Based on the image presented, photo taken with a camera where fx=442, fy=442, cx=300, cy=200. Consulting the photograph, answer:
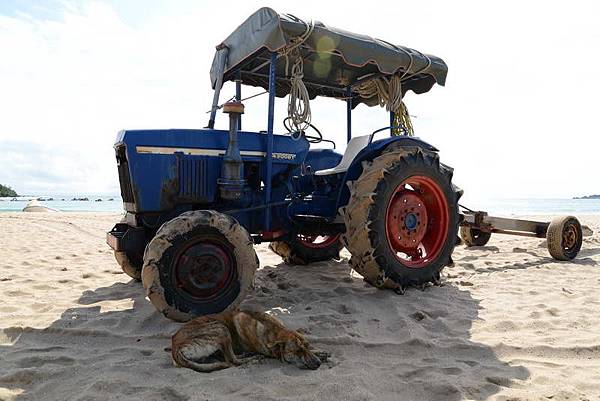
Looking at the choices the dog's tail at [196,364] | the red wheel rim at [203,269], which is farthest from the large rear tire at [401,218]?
the dog's tail at [196,364]

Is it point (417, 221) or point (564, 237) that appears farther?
point (564, 237)

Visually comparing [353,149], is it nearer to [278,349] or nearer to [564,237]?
[278,349]

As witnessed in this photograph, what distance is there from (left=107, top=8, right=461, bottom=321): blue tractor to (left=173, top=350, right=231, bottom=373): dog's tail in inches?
29.0

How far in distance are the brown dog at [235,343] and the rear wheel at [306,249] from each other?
2.76 meters

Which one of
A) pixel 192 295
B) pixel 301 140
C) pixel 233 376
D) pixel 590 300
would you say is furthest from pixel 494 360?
pixel 301 140

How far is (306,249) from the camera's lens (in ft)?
17.8

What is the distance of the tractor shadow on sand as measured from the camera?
2113mm

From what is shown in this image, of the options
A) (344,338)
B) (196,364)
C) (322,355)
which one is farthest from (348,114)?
(196,364)

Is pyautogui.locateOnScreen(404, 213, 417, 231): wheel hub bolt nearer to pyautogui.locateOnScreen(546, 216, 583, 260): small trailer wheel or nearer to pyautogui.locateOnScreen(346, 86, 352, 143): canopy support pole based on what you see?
pyautogui.locateOnScreen(346, 86, 352, 143): canopy support pole

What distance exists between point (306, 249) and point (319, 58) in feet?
7.35

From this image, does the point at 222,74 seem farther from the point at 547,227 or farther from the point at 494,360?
the point at 547,227

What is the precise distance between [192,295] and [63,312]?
1.12 meters

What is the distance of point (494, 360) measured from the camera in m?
2.54

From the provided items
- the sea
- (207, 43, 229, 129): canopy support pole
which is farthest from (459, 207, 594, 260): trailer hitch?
the sea
